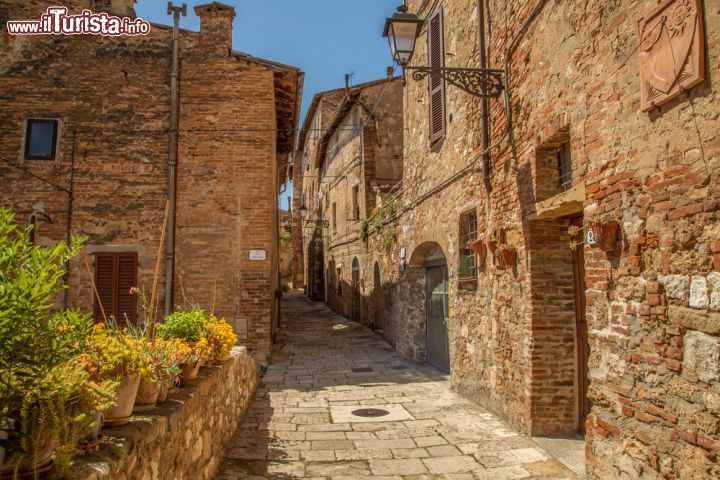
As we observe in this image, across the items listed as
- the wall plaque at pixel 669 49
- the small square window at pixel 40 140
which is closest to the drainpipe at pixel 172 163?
the small square window at pixel 40 140

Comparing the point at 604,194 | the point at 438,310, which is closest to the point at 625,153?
the point at 604,194

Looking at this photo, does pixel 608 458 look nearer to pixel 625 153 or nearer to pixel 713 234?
pixel 713 234

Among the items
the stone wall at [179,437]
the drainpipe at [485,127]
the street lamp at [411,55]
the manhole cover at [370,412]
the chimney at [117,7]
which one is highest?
the chimney at [117,7]

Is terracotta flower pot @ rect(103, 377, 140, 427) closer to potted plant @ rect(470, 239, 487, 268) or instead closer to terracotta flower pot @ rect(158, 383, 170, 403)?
terracotta flower pot @ rect(158, 383, 170, 403)

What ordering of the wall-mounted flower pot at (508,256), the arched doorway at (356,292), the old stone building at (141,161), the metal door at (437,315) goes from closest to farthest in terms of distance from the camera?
the wall-mounted flower pot at (508,256)
the metal door at (437,315)
the old stone building at (141,161)
the arched doorway at (356,292)

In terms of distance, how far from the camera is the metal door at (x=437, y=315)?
9281 mm

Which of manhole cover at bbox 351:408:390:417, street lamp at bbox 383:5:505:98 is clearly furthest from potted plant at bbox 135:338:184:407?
street lamp at bbox 383:5:505:98

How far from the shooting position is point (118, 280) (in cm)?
967

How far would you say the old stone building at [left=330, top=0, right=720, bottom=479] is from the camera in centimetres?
298

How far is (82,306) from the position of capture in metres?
9.53

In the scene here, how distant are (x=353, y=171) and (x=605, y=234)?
565 inches

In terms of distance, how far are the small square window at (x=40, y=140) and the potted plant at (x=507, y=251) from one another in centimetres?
880

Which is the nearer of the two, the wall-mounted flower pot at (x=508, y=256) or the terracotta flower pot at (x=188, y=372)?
the terracotta flower pot at (x=188, y=372)

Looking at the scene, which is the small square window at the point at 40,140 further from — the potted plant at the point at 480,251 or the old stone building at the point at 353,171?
the potted plant at the point at 480,251
